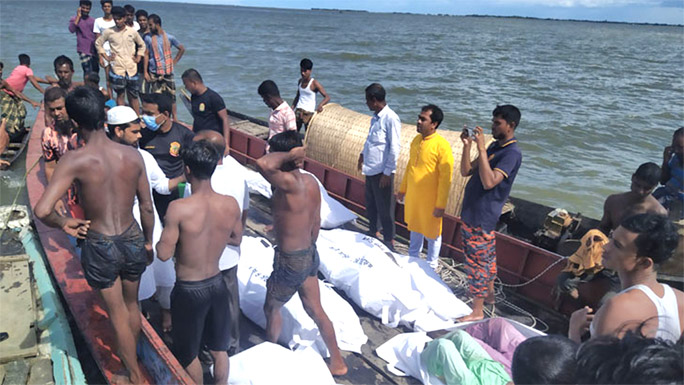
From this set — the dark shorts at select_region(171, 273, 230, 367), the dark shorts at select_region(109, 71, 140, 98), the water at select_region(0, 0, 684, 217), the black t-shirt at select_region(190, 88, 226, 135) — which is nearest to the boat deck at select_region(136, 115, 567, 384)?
the dark shorts at select_region(171, 273, 230, 367)

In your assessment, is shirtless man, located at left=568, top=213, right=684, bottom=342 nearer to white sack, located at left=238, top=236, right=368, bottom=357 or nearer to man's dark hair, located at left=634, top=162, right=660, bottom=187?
man's dark hair, located at left=634, top=162, right=660, bottom=187

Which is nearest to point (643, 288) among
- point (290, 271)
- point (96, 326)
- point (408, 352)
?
point (408, 352)

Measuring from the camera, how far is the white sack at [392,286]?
4.02 meters

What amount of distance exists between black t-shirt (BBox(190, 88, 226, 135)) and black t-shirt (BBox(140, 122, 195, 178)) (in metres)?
1.12

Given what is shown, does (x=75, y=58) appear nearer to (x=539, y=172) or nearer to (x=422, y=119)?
(x=539, y=172)

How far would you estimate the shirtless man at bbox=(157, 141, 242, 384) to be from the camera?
101 inches

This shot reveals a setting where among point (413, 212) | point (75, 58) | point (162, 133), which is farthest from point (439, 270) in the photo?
point (75, 58)

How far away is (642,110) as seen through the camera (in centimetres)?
1959

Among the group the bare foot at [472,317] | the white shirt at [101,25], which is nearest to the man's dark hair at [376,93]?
the bare foot at [472,317]

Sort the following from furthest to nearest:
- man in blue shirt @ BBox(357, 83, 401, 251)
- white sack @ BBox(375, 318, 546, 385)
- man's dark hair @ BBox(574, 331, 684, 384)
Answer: man in blue shirt @ BBox(357, 83, 401, 251), white sack @ BBox(375, 318, 546, 385), man's dark hair @ BBox(574, 331, 684, 384)

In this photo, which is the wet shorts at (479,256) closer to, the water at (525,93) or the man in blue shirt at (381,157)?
the man in blue shirt at (381,157)

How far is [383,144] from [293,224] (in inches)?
82.5

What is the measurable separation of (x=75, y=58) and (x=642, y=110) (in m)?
26.0

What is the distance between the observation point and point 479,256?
4.03m
